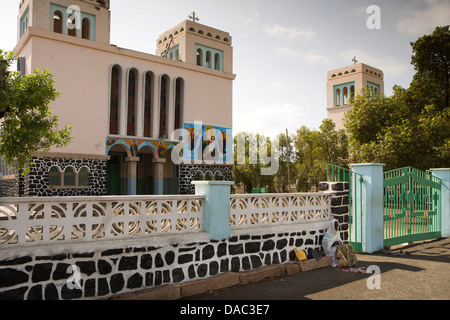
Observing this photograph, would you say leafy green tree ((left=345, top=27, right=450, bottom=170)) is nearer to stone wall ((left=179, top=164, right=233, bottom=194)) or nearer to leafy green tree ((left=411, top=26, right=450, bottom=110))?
leafy green tree ((left=411, top=26, right=450, bottom=110))

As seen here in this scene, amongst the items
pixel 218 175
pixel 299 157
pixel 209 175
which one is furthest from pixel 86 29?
pixel 299 157

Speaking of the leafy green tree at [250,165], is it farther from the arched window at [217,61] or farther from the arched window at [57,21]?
the arched window at [57,21]

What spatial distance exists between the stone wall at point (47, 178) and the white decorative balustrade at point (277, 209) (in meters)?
14.6

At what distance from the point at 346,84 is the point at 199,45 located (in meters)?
19.5

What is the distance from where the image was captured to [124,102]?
2028cm

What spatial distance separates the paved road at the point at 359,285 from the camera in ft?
16.3

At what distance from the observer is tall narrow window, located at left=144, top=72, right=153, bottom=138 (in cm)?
2138

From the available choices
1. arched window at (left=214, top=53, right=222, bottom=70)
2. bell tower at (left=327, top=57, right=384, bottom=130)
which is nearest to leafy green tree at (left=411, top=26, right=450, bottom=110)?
arched window at (left=214, top=53, right=222, bottom=70)

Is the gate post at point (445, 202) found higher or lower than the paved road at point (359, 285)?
higher

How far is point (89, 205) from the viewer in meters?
4.49

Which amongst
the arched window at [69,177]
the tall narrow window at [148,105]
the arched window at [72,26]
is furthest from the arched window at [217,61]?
the arched window at [69,177]

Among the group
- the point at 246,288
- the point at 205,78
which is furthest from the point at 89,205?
the point at 205,78

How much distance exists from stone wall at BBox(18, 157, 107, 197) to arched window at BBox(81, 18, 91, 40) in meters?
6.74

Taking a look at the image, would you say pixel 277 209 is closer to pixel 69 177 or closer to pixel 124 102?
pixel 69 177
